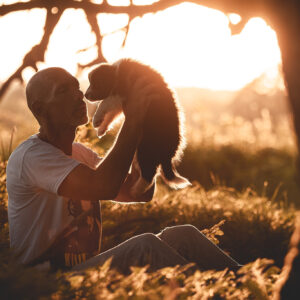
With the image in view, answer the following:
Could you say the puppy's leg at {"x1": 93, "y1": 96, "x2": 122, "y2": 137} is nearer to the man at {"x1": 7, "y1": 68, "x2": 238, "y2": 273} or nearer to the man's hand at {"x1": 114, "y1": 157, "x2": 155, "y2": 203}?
the man at {"x1": 7, "y1": 68, "x2": 238, "y2": 273}

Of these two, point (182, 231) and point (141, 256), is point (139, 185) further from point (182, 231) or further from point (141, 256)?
point (141, 256)

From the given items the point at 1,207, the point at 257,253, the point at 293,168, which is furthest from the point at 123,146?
the point at 293,168

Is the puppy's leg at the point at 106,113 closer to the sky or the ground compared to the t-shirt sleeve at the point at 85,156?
closer to the sky

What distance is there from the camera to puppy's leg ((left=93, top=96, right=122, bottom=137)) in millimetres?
3244

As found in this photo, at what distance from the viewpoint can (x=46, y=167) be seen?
270cm

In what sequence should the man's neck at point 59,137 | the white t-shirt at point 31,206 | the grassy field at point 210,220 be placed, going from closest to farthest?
the grassy field at point 210,220
the white t-shirt at point 31,206
the man's neck at point 59,137

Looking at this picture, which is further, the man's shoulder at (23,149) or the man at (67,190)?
the man's shoulder at (23,149)

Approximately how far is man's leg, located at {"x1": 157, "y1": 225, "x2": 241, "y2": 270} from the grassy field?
13cm

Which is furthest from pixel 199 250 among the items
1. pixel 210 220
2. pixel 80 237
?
pixel 210 220

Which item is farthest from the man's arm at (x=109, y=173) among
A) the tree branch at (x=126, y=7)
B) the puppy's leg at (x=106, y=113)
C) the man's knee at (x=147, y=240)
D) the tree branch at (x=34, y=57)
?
the tree branch at (x=34, y=57)

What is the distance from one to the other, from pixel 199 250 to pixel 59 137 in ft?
4.15

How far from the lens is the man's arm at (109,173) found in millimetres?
2590

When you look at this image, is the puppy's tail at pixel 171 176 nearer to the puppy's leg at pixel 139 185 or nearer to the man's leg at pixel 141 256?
the puppy's leg at pixel 139 185

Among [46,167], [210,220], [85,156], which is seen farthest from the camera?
[210,220]
